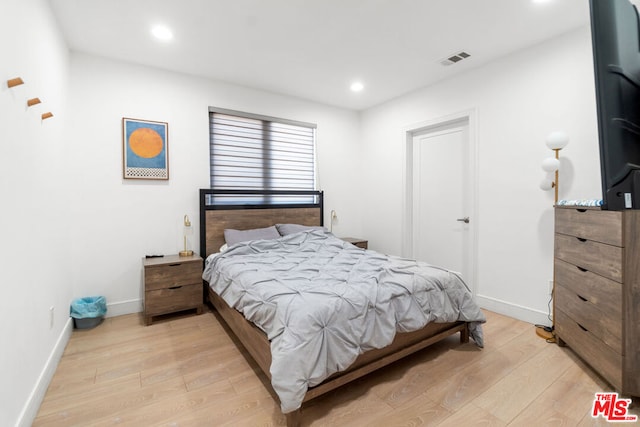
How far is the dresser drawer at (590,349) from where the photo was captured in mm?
1663

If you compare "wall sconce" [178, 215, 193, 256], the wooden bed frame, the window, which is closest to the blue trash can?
"wall sconce" [178, 215, 193, 256]

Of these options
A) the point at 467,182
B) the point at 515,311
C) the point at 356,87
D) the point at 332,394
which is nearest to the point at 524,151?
the point at 467,182

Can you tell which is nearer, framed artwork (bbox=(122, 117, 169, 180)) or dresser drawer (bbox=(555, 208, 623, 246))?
dresser drawer (bbox=(555, 208, 623, 246))

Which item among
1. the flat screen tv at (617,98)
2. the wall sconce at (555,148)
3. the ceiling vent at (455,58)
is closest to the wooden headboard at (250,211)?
the ceiling vent at (455,58)

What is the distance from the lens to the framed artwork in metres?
3.00

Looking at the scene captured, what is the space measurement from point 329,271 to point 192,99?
8.31ft

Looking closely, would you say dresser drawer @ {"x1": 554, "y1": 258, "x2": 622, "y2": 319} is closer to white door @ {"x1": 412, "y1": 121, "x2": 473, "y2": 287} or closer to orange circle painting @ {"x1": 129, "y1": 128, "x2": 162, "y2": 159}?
white door @ {"x1": 412, "y1": 121, "x2": 473, "y2": 287}

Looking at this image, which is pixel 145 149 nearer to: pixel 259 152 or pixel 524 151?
pixel 259 152

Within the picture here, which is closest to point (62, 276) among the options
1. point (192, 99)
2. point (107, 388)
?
point (107, 388)

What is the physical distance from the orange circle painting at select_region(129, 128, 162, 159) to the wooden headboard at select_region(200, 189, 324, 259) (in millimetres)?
631

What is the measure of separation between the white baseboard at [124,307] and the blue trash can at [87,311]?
138mm

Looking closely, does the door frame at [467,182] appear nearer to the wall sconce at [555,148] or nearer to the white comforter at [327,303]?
the wall sconce at [555,148]

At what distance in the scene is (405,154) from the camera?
396 cm
